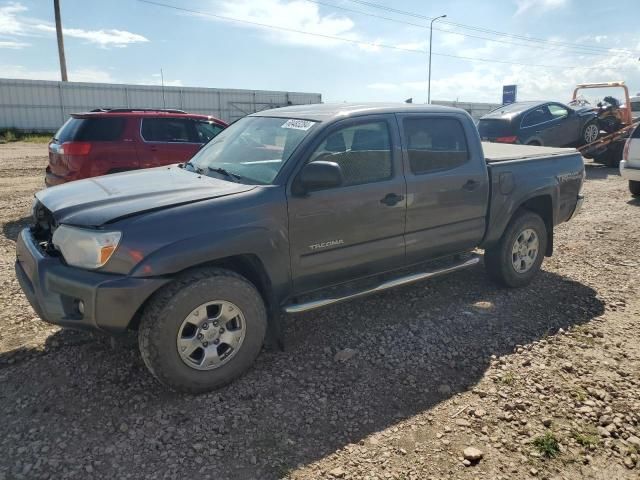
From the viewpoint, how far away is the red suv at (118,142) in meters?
7.36

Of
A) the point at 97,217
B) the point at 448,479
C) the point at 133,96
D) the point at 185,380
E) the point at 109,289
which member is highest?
the point at 133,96

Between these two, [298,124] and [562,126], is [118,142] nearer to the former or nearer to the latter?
[298,124]

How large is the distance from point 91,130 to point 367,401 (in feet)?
20.9

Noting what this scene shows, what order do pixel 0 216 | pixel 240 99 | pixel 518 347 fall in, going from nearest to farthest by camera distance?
pixel 518 347 → pixel 0 216 → pixel 240 99

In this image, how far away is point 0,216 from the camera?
801 cm

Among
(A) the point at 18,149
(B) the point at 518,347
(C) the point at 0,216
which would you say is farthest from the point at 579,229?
(A) the point at 18,149

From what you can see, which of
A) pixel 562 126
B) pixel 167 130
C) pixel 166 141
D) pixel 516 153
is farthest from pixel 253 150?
pixel 562 126

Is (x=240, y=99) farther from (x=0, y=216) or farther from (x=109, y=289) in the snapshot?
(x=109, y=289)

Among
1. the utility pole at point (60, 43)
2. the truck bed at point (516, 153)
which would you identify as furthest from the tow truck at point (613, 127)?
the utility pole at point (60, 43)

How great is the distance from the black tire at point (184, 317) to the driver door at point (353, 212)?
452 millimetres

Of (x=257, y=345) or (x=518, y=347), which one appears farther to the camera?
(x=518, y=347)

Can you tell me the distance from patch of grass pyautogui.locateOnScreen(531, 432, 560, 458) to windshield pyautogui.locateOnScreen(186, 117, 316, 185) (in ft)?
7.50

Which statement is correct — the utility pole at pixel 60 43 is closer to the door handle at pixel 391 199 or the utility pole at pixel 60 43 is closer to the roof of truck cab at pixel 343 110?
the roof of truck cab at pixel 343 110

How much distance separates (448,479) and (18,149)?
21.9 meters
